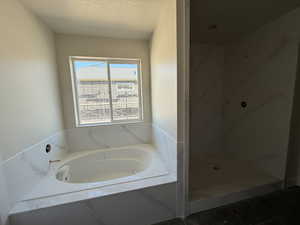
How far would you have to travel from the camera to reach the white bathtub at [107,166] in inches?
64.6

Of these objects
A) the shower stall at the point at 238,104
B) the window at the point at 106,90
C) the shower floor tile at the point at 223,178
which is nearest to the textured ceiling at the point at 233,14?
the shower stall at the point at 238,104

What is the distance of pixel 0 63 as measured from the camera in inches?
42.5

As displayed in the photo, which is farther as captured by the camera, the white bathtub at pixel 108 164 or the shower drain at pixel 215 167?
the shower drain at pixel 215 167

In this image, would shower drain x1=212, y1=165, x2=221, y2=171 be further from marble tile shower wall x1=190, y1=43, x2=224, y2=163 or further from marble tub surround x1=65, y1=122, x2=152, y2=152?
marble tub surround x1=65, y1=122, x2=152, y2=152

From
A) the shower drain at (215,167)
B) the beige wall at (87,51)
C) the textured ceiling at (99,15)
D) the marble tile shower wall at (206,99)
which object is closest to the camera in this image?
the textured ceiling at (99,15)

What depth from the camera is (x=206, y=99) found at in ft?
8.36

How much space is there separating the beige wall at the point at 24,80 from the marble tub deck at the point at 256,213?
5.58 ft

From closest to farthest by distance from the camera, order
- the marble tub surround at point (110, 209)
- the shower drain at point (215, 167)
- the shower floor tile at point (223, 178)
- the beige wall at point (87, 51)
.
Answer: the marble tub surround at point (110, 209) < the shower floor tile at point (223, 178) < the beige wall at point (87, 51) < the shower drain at point (215, 167)

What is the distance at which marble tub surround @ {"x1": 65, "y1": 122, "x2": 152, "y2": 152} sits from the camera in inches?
86.3

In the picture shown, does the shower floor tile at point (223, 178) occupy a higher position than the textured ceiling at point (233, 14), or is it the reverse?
the textured ceiling at point (233, 14)

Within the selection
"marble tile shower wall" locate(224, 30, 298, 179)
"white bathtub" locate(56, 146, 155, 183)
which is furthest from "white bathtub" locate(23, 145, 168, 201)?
"marble tile shower wall" locate(224, 30, 298, 179)

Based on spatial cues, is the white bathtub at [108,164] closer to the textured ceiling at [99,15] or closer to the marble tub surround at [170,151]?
the marble tub surround at [170,151]

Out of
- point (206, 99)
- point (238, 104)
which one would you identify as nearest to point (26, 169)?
point (206, 99)

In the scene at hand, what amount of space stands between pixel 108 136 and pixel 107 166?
1.66 feet
